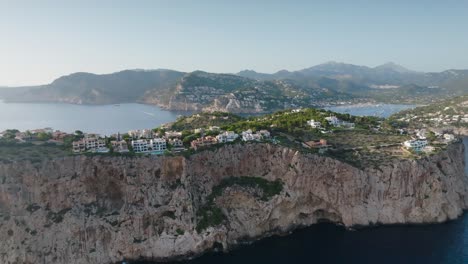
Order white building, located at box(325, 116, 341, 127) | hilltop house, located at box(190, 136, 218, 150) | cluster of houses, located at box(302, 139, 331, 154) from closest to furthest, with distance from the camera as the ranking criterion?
hilltop house, located at box(190, 136, 218, 150)
cluster of houses, located at box(302, 139, 331, 154)
white building, located at box(325, 116, 341, 127)

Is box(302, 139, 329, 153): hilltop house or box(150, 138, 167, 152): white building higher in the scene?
box(150, 138, 167, 152): white building

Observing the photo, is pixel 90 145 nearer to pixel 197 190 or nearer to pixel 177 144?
pixel 177 144

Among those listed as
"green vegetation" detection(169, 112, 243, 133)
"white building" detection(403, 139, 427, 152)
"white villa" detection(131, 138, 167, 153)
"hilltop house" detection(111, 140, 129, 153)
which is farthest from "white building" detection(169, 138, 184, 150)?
"white building" detection(403, 139, 427, 152)

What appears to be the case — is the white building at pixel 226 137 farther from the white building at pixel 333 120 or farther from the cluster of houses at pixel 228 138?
the white building at pixel 333 120

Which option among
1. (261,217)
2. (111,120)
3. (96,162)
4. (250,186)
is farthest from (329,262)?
(111,120)

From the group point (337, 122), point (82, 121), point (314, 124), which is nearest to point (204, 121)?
point (314, 124)

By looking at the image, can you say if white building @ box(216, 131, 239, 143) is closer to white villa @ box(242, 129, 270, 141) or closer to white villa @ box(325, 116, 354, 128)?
white villa @ box(242, 129, 270, 141)

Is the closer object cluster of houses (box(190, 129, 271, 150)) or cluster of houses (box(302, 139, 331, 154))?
cluster of houses (box(190, 129, 271, 150))

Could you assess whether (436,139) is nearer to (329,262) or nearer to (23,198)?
(329,262)
